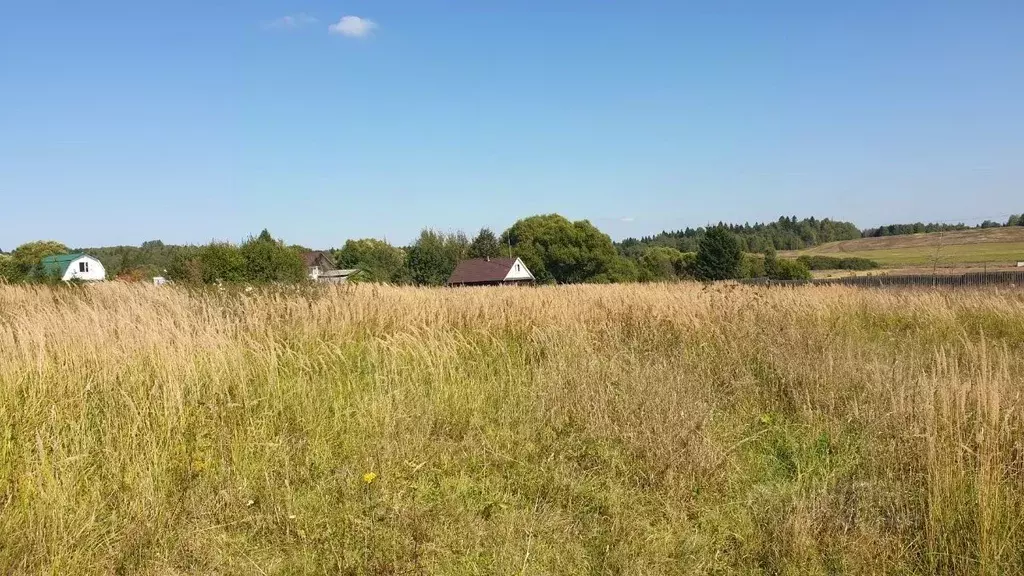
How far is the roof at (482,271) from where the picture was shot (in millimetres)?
56344

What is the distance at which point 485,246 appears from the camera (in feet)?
264

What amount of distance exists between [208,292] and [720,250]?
5273 cm

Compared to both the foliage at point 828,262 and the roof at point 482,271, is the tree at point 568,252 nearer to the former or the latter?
the roof at point 482,271

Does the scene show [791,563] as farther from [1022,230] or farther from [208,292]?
[1022,230]

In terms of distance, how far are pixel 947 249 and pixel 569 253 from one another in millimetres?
42850

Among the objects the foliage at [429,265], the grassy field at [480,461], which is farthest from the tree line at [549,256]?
the grassy field at [480,461]

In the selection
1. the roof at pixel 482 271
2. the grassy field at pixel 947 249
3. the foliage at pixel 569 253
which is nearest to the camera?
the grassy field at pixel 947 249

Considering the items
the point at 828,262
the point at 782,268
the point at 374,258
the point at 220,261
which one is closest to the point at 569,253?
the point at 782,268

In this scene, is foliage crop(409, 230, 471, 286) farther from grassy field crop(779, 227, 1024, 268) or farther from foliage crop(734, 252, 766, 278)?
grassy field crop(779, 227, 1024, 268)

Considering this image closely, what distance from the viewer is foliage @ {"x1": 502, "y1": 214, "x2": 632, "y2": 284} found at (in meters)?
70.9

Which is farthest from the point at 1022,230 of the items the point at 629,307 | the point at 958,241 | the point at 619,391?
the point at 619,391

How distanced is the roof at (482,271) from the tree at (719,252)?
19035 mm

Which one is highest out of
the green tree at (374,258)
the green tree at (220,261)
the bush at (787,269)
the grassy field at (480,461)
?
the green tree at (374,258)

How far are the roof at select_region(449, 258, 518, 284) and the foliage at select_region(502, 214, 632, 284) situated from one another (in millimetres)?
10654
